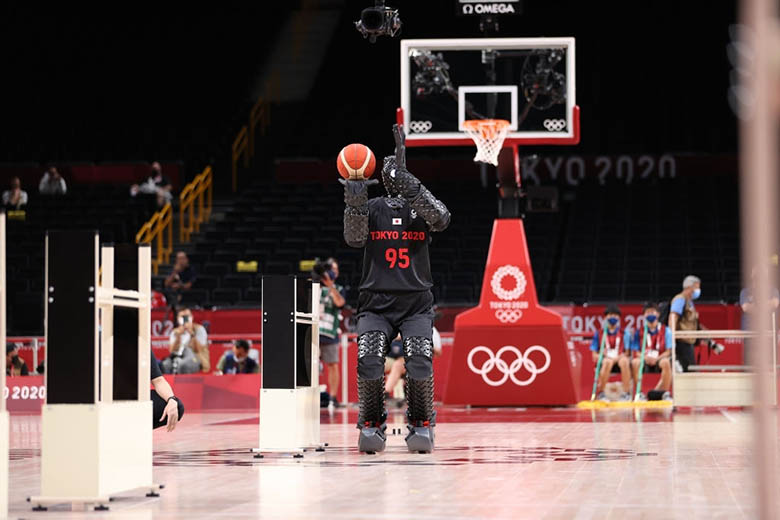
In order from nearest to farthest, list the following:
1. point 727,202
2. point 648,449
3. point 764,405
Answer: point 764,405 → point 648,449 → point 727,202

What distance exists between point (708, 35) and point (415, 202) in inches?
1097

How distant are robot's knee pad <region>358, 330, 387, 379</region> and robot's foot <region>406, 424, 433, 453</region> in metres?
0.49

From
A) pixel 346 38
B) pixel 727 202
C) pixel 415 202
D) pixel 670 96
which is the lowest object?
pixel 415 202

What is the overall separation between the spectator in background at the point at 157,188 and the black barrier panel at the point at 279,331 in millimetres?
21314

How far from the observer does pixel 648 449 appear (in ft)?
28.8

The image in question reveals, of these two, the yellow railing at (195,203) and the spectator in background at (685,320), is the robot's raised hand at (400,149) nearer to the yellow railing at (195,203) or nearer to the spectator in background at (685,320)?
the spectator in background at (685,320)

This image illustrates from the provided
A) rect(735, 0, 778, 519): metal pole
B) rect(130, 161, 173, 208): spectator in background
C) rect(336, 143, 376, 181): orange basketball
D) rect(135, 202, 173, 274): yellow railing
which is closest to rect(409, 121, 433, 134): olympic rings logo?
rect(336, 143, 376, 181): orange basketball

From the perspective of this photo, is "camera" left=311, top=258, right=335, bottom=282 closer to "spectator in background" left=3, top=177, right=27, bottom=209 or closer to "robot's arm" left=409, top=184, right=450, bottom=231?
"robot's arm" left=409, top=184, right=450, bottom=231

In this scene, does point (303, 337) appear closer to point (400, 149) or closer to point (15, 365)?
point (400, 149)

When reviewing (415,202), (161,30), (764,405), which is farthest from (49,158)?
(764,405)

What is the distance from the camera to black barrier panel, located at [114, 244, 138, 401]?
5656mm

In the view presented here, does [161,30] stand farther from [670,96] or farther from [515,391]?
[515,391]

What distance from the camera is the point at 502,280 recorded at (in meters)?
16.4

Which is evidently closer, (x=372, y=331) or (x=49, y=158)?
(x=372, y=331)
